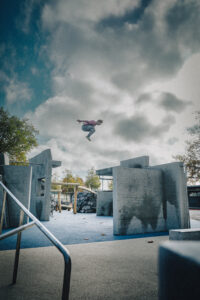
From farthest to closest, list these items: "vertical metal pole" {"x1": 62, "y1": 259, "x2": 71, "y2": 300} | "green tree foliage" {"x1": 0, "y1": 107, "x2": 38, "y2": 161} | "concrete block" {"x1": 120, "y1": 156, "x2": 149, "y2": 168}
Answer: "green tree foliage" {"x1": 0, "y1": 107, "x2": 38, "y2": 161} < "concrete block" {"x1": 120, "y1": 156, "x2": 149, "y2": 168} < "vertical metal pole" {"x1": 62, "y1": 259, "x2": 71, "y2": 300}

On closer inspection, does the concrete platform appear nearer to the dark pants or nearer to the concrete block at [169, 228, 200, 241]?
the concrete block at [169, 228, 200, 241]

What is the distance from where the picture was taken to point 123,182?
7.26 meters

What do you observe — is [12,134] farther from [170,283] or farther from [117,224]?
[170,283]

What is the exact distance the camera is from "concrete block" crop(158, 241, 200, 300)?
51cm

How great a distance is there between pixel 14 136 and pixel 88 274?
992 inches

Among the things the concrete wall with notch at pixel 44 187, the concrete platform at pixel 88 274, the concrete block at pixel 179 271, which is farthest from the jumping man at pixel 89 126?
the concrete block at pixel 179 271

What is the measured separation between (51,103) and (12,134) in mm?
8901

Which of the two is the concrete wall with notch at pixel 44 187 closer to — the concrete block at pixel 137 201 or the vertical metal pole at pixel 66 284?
the concrete block at pixel 137 201

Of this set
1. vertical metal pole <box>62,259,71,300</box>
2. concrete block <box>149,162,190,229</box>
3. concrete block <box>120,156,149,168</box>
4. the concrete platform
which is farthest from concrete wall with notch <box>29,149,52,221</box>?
vertical metal pole <box>62,259,71,300</box>

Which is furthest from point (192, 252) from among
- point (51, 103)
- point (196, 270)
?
point (51, 103)

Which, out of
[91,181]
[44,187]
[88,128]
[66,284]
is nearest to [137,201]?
[88,128]

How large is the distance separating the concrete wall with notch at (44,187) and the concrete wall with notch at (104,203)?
5.16 meters

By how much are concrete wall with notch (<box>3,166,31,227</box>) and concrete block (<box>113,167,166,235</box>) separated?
14.0 ft

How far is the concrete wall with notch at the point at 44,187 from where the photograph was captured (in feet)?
35.4
